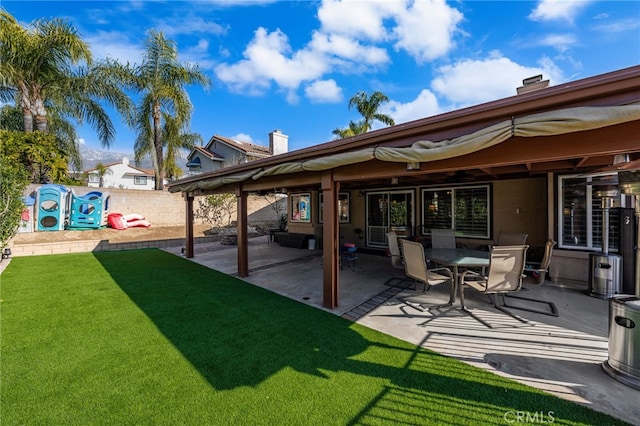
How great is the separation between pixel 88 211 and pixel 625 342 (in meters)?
15.7

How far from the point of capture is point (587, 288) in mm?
5391

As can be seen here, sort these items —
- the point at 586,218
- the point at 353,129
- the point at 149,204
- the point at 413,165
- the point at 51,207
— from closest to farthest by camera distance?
the point at 413,165 < the point at 586,218 < the point at 51,207 < the point at 149,204 < the point at 353,129

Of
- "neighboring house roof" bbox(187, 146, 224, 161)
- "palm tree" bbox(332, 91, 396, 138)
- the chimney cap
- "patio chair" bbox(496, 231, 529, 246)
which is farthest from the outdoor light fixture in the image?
"neighboring house roof" bbox(187, 146, 224, 161)

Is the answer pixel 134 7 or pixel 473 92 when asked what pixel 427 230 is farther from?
pixel 134 7

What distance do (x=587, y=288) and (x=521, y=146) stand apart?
15.7 ft

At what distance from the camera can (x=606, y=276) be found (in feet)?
16.1

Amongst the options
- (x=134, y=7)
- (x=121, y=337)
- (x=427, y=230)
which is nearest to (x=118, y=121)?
(x=134, y=7)

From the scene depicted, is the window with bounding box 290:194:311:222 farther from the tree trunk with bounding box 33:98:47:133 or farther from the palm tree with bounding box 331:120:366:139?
the tree trunk with bounding box 33:98:47:133

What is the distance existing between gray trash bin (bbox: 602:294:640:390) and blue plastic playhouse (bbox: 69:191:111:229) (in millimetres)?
15482

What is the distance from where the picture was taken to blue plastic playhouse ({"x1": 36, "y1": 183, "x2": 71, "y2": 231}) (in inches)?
410

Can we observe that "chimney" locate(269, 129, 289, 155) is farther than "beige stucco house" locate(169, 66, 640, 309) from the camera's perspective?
Yes

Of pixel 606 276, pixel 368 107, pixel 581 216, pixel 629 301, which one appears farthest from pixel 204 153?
pixel 629 301

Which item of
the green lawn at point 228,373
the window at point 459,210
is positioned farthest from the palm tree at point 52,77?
the window at point 459,210

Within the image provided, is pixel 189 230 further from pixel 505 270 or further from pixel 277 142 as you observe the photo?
pixel 277 142
